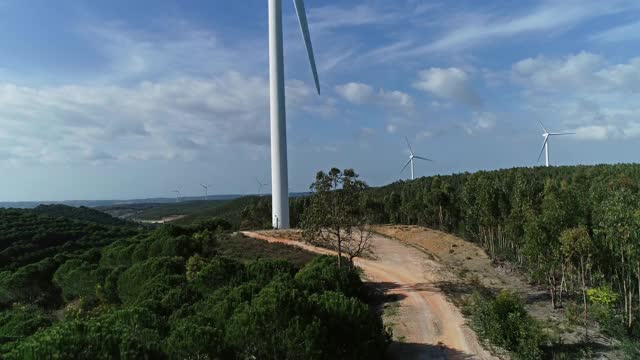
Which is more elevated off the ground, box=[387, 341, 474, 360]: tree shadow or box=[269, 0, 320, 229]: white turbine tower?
box=[269, 0, 320, 229]: white turbine tower

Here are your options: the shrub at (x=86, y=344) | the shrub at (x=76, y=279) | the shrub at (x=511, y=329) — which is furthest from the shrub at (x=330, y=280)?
the shrub at (x=76, y=279)

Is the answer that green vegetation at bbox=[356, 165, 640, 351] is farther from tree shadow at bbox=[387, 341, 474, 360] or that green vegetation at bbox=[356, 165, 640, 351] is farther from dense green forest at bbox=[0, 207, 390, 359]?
dense green forest at bbox=[0, 207, 390, 359]

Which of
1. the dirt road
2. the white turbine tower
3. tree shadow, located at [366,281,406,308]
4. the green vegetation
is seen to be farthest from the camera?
the white turbine tower

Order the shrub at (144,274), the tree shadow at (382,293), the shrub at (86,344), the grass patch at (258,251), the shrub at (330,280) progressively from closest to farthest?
the shrub at (86,344), the shrub at (330,280), the tree shadow at (382,293), the shrub at (144,274), the grass patch at (258,251)

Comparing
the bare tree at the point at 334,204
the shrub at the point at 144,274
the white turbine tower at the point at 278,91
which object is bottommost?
the shrub at the point at 144,274

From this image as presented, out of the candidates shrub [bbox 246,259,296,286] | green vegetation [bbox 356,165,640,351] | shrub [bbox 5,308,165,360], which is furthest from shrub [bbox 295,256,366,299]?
shrub [bbox 5,308,165,360]

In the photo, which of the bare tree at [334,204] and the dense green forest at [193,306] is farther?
the bare tree at [334,204]

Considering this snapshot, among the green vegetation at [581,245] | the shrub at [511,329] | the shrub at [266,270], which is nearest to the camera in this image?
the shrub at [511,329]

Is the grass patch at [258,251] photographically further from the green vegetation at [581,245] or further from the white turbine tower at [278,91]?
the green vegetation at [581,245]
